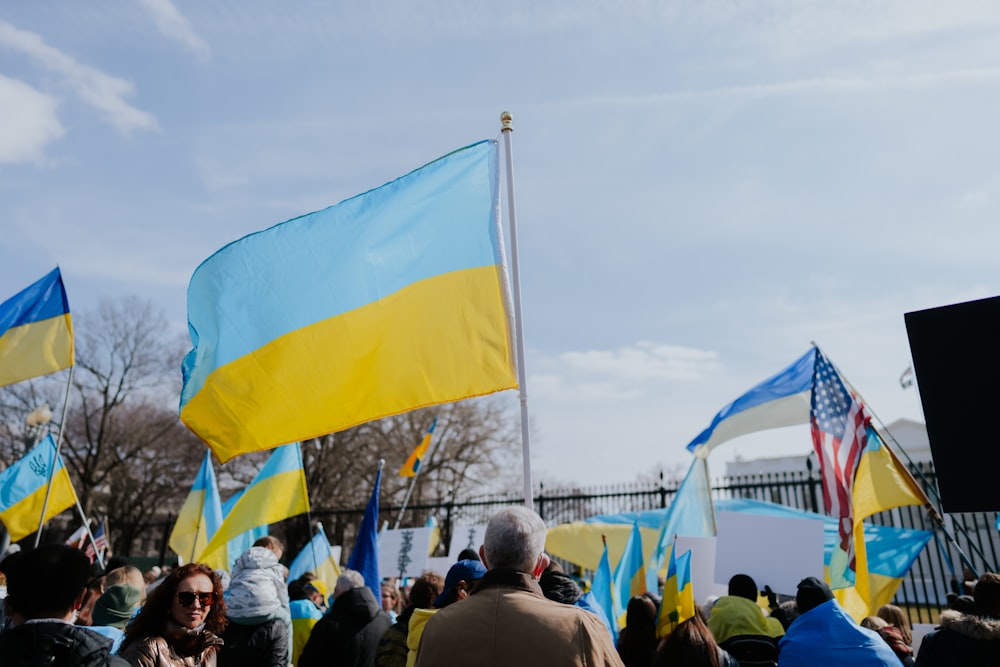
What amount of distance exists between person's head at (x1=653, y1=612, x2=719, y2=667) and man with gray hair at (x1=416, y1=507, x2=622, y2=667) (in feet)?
5.86

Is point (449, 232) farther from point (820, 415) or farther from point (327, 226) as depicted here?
point (820, 415)

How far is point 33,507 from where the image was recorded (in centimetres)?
1176

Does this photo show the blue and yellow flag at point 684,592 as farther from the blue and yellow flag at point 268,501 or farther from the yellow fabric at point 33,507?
the yellow fabric at point 33,507

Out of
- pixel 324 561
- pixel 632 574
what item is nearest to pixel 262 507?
pixel 324 561

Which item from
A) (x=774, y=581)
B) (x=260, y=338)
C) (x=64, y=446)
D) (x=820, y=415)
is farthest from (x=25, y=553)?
(x=64, y=446)

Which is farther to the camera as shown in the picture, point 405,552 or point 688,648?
point 405,552

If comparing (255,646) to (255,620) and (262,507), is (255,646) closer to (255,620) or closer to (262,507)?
(255,620)

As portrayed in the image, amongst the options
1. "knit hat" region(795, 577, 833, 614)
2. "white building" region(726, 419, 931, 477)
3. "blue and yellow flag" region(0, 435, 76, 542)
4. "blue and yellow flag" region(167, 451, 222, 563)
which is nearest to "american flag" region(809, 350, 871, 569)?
"knit hat" region(795, 577, 833, 614)

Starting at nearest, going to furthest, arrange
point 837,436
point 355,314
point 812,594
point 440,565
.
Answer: point 812,594, point 355,314, point 837,436, point 440,565

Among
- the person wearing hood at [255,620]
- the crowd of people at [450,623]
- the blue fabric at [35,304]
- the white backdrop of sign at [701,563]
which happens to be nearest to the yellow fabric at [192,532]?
the blue fabric at [35,304]

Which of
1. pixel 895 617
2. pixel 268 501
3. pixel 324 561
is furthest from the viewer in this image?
pixel 324 561

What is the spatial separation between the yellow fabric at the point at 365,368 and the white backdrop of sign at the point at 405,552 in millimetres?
7743

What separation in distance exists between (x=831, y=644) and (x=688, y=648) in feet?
2.47

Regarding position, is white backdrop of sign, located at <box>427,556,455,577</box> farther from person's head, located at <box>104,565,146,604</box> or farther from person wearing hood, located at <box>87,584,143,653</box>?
person wearing hood, located at <box>87,584,143,653</box>
